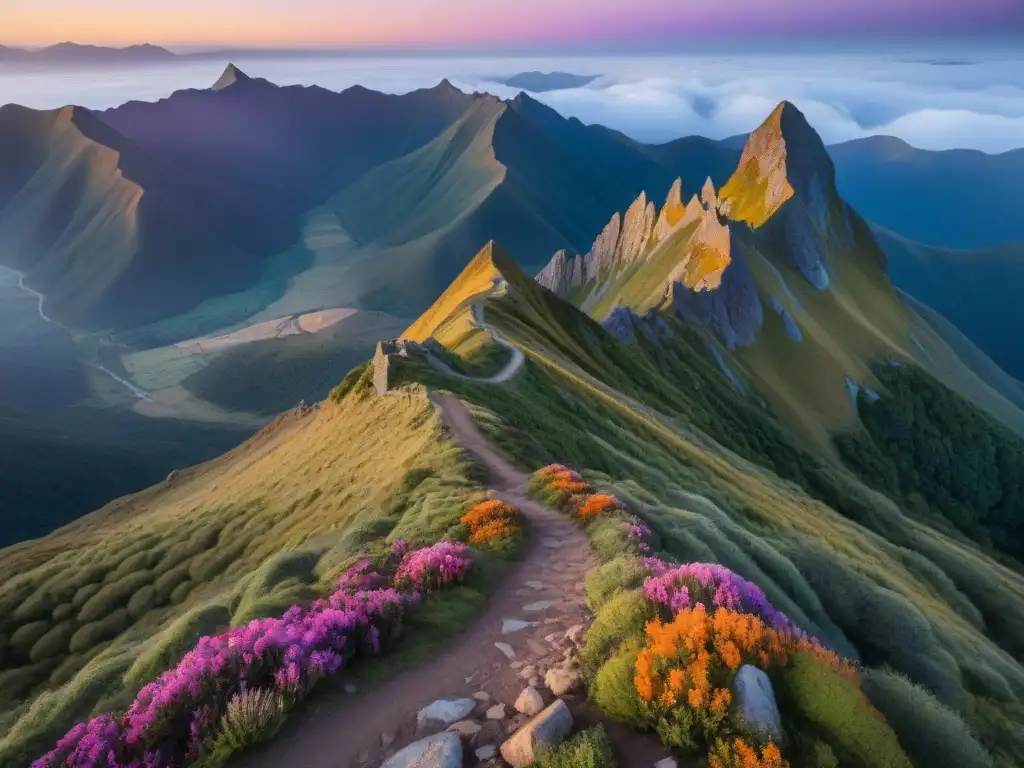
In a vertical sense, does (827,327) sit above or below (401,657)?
below

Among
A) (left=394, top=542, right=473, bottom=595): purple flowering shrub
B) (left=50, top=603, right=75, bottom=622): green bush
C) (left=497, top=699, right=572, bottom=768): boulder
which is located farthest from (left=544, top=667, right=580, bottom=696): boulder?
(left=50, top=603, right=75, bottom=622): green bush

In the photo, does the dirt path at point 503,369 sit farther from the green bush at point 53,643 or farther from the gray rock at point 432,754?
the gray rock at point 432,754

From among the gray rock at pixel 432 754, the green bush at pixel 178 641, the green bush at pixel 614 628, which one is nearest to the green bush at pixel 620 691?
the green bush at pixel 614 628

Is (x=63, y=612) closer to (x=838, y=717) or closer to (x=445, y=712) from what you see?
(x=445, y=712)

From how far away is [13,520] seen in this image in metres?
182

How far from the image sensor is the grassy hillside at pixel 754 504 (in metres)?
26.5

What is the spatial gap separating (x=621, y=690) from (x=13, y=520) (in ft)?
737

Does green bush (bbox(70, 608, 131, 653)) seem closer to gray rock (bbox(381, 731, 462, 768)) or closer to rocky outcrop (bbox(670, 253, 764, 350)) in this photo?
gray rock (bbox(381, 731, 462, 768))

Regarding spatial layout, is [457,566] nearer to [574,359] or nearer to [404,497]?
[404,497]

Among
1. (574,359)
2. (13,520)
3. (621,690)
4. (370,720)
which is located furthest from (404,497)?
(13,520)

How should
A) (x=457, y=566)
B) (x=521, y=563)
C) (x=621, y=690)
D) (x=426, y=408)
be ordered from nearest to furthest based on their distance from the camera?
1. (x=621, y=690)
2. (x=457, y=566)
3. (x=521, y=563)
4. (x=426, y=408)

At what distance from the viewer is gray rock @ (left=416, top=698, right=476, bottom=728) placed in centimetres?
1255

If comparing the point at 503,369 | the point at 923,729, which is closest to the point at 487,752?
the point at 923,729

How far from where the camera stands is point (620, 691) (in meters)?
11.7
